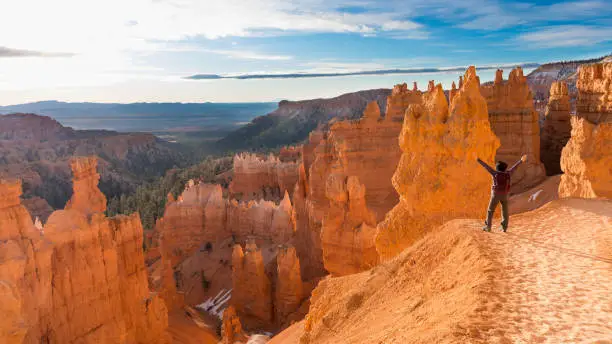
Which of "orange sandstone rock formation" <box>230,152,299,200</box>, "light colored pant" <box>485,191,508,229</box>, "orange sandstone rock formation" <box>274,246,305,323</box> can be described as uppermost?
"light colored pant" <box>485,191,508,229</box>

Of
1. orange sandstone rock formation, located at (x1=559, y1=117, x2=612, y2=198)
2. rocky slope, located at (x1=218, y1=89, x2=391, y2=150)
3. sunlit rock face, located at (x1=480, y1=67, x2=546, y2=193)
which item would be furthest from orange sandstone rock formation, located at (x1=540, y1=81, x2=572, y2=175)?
rocky slope, located at (x1=218, y1=89, x2=391, y2=150)

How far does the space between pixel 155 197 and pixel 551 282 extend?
45.5 meters

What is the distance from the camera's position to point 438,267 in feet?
23.3

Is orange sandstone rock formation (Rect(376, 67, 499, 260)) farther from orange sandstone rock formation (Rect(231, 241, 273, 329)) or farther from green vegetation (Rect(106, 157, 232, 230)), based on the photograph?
green vegetation (Rect(106, 157, 232, 230))

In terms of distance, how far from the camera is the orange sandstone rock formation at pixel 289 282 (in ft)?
63.6

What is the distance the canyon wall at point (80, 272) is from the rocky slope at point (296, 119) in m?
78.8

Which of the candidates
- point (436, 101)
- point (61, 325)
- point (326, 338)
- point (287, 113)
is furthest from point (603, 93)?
point (287, 113)

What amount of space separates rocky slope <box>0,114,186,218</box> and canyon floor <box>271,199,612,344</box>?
40623mm

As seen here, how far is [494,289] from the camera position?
566cm

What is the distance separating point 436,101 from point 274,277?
1329cm

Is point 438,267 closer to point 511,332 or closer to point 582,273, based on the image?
point 582,273

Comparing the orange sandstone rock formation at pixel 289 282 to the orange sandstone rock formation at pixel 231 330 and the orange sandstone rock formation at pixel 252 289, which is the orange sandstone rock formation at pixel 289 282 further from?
the orange sandstone rock formation at pixel 231 330

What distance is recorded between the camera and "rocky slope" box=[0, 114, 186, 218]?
5584cm

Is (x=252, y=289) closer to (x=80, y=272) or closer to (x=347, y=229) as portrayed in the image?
(x=347, y=229)
